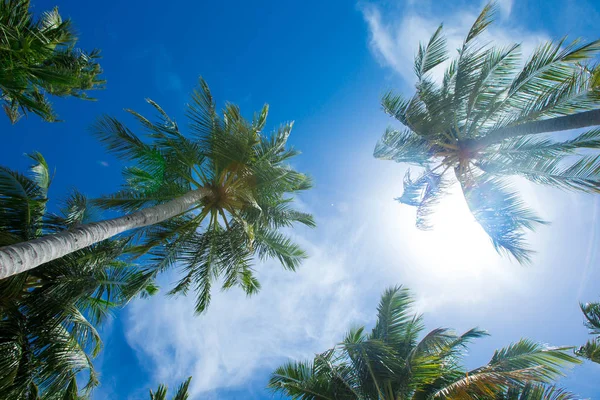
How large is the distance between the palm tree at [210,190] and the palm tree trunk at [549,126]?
4.78 meters

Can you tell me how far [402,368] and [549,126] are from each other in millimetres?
5729

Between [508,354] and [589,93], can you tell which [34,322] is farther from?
[589,93]

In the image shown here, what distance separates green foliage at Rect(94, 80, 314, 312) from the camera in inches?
344

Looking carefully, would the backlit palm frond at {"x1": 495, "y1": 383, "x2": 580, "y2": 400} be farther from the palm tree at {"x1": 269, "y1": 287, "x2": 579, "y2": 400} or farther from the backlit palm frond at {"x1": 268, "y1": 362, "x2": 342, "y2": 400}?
the backlit palm frond at {"x1": 268, "y1": 362, "x2": 342, "y2": 400}

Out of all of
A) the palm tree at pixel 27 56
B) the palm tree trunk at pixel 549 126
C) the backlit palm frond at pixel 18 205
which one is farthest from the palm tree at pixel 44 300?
the palm tree trunk at pixel 549 126

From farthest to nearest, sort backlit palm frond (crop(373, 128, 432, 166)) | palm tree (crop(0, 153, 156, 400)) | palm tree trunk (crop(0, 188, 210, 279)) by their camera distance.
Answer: backlit palm frond (crop(373, 128, 432, 166)) → palm tree (crop(0, 153, 156, 400)) → palm tree trunk (crop(0, 188, 210, 279))

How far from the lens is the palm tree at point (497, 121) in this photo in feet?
23.0

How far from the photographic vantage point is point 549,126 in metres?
6.47

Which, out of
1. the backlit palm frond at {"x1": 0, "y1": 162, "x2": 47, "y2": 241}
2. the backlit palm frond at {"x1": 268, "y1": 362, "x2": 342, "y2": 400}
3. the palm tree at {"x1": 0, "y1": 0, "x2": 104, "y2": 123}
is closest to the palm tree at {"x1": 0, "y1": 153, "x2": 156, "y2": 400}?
the backlit palm frond at {"x1": 0, "y1": 162, "x2": 47, "y2": 241}

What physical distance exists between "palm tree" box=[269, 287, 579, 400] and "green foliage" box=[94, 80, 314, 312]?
3373mm

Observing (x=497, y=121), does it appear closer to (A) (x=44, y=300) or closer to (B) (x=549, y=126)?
(B) (x=549, y=126)

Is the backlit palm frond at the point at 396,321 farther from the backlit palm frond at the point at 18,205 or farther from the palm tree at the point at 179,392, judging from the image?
the backlit palm frond at the point at 18,205

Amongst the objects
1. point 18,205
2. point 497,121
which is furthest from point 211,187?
point 497,121

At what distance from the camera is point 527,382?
637cm
